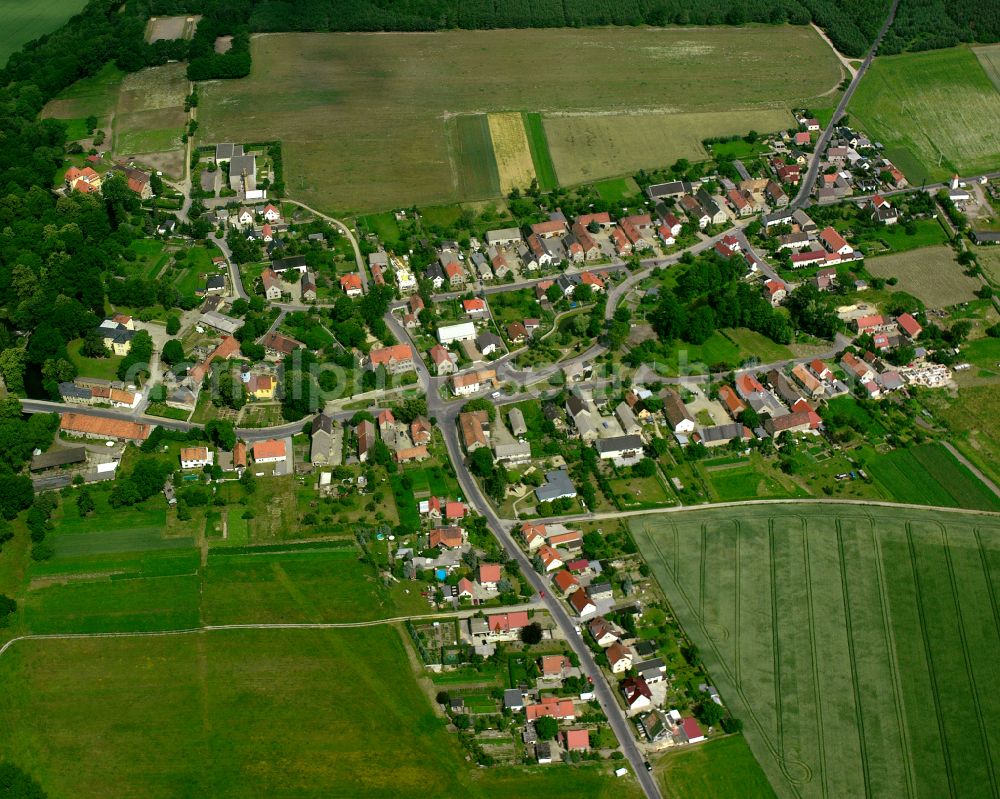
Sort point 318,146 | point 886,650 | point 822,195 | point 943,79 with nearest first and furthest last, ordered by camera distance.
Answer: point 886,650, point 822,195, point 318,146, point 943,79

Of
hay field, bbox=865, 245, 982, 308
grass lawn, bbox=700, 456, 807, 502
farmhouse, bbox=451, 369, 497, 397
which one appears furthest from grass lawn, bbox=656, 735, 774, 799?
hay field, bbox=865, 245, 982, 308

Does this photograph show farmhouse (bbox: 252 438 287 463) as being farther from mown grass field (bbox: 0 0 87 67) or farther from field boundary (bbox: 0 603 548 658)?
mown grass field (bbox: 0 0 87 67)

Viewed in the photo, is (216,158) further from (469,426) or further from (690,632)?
(690,632)

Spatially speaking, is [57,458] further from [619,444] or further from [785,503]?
[785,503]

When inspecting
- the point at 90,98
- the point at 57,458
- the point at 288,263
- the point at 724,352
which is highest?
the point at 90,98

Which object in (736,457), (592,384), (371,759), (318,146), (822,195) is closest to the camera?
(371,759)

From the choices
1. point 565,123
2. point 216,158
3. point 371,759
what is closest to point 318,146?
point 216,158

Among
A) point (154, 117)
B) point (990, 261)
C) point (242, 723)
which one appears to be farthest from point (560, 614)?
point (154, 117)
